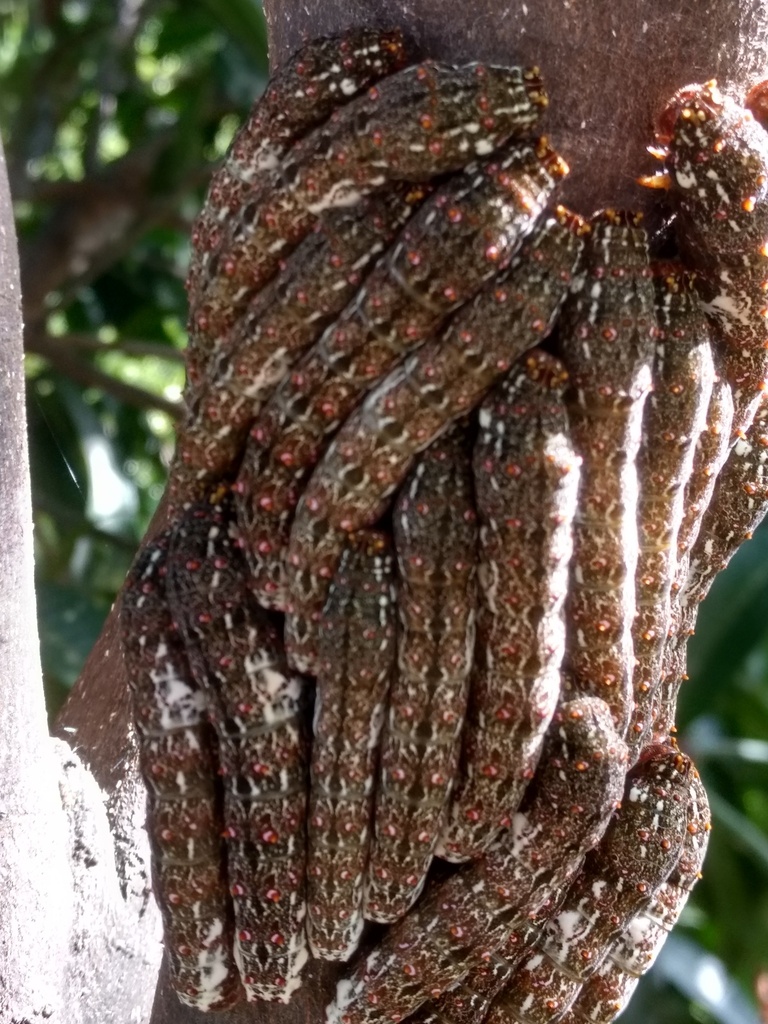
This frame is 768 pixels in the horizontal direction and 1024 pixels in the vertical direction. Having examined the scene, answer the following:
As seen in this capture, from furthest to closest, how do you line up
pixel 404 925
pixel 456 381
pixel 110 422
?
pixel 110 422, pixel 404 925, pixel 456 381

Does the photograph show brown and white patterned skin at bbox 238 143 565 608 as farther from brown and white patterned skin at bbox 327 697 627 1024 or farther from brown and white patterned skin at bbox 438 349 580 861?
brown and white patterned skin at bbox 327 697 627 1024

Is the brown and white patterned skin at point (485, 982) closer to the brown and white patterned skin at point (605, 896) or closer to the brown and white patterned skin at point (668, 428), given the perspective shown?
the brown and white patterned skin at point (605, 896)

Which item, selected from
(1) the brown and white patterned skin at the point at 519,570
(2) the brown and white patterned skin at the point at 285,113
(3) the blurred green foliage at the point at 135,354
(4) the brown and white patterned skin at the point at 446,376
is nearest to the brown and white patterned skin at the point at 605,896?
(1) the brown and white patterned skin at the point at 519,570

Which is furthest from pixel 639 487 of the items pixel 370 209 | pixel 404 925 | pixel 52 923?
pixel 52 923

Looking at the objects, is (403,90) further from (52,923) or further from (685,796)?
(52,923)

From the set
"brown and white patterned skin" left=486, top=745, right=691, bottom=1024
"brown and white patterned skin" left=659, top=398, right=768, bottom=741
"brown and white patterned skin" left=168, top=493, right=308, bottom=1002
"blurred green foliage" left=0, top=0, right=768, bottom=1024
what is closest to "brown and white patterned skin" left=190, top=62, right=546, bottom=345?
"brown and white patterned skin" left=168, top=493, right=308, bottom=1002
